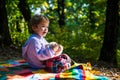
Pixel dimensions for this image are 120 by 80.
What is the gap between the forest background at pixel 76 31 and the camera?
11.6m

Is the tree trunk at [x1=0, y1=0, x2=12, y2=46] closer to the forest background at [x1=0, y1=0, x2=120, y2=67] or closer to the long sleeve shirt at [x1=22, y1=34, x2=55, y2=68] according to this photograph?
the forest background at [x1=0, y1=0, x2=120, y2=67]

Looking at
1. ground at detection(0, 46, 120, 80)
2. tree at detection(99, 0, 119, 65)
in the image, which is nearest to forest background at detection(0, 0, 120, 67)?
tree at detection(99, 0, 119, 65)

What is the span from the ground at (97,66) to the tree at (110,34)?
1754 mm

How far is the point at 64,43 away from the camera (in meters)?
19.5

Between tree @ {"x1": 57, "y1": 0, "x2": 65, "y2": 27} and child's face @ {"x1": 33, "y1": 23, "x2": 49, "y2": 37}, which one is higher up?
child's face @ {"x1": 33, "y1": 23, "x2": 49, "y2": 37}

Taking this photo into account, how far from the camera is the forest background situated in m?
11.6

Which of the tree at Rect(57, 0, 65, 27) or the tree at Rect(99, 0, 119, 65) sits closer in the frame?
the tree at Rect(99, 0, 119, 65)

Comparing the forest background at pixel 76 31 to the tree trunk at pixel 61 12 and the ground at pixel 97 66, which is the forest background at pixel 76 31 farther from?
the ground at pixel 97 66

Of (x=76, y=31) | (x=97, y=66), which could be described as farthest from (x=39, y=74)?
(x=76, y=31)

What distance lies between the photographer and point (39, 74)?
597 cm

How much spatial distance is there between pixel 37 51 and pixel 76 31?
18.3m

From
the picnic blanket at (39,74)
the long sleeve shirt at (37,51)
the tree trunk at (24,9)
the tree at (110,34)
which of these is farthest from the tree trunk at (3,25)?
the tree trunk at (24,9)

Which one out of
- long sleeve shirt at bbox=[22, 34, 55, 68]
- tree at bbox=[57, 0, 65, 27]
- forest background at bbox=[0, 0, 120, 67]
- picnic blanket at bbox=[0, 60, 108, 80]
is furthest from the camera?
tree at bbox=[57, 0, 65, 27]

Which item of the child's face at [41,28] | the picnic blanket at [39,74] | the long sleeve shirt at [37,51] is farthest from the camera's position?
the child's face at [41,28]
